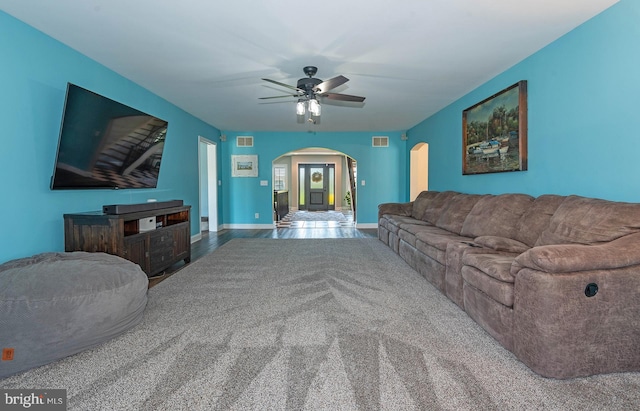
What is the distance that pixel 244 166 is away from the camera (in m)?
7.67

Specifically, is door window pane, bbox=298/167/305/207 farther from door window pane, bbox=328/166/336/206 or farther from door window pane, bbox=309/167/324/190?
door window pane, bbox=328/166/336/206

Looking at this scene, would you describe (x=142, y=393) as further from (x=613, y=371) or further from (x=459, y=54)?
(x=459, y=54)

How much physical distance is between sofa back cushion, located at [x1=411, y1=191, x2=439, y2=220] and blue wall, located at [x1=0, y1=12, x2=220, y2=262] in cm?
489

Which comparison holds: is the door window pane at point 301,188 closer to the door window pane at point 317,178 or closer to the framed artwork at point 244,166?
the door window pane at point 317,178

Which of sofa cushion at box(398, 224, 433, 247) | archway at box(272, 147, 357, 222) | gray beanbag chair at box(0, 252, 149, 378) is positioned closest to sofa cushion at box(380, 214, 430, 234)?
sofa cushion at box(398, 224, 433, 247)

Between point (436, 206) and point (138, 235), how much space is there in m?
4.31

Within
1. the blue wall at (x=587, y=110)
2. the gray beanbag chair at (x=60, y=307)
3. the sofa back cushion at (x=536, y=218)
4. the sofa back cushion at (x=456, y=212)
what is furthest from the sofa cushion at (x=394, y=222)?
the gray beanbag chair at (x=60, y=307)

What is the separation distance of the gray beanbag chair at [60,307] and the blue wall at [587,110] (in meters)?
3.88

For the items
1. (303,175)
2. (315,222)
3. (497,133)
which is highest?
(303,175)

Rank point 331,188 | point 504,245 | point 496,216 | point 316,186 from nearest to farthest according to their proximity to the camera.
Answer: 1. point 504,245
2. point 496,216
3. point 316,186
4. point 331,188

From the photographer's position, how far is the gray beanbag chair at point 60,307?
171 cm

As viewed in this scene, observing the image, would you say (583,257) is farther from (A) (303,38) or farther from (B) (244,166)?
(B) (244,166)

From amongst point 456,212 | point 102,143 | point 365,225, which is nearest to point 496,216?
point 456,212

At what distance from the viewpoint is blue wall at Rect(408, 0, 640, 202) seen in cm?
221
